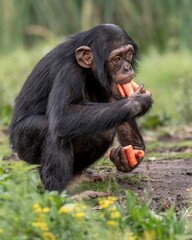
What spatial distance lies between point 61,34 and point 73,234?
44.5 ft

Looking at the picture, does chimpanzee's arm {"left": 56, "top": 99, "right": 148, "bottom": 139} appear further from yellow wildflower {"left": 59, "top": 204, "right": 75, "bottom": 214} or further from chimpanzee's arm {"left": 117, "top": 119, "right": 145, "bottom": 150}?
yellow wildflower {"left": 59, "top": 204, "right": 75, "bottom": 214}

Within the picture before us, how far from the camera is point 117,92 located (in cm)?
722

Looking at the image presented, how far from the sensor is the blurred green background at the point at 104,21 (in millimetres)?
15773

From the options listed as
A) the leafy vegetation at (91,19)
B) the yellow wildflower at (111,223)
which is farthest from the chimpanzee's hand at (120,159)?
the leafy vegetation at (91,19)

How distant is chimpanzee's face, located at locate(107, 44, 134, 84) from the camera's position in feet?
23.2

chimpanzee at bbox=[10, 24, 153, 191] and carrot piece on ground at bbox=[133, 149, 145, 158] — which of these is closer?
chimpanzee at bbox=[10, 24, 153, 191]

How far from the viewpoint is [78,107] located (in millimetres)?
6777

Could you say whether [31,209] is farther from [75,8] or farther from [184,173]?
[75,8]

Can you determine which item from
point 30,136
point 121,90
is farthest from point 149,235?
point 121,90

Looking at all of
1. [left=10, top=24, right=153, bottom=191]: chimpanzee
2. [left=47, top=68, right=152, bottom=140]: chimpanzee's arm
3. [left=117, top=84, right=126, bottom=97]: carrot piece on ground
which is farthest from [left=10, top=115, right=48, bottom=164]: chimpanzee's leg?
[left=117, top=84, right=126, bottom=97]: carrot piece on ground

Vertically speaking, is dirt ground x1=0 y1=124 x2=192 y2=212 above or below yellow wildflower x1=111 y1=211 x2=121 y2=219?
below

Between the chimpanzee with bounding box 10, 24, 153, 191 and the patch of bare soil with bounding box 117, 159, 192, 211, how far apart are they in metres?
0.26

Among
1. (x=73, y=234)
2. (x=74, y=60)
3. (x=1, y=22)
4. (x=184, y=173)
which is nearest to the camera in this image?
(x=73, y=234)

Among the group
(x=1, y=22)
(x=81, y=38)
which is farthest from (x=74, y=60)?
(x=1, y=22)
